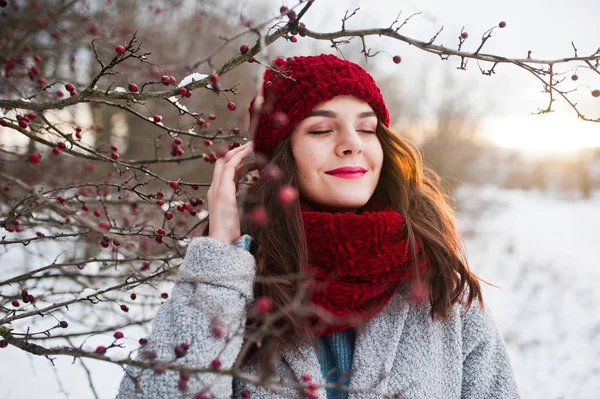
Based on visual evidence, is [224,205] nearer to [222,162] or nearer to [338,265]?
[222,162]

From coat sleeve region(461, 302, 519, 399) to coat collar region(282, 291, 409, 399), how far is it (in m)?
0.28

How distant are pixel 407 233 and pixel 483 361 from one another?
0.56 m

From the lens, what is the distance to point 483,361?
5.61 feet

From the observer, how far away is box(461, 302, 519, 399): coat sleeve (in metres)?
1.68

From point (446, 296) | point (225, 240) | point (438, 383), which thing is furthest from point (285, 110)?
point (438, 383)

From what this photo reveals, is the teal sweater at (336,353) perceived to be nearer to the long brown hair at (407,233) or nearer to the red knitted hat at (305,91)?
the long brown hair at (407,233)

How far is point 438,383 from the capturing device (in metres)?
1.64

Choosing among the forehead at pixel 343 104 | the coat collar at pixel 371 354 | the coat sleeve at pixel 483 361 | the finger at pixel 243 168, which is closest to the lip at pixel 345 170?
the forehead at pixel 343 104

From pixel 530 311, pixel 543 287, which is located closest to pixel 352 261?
pixel 530 311

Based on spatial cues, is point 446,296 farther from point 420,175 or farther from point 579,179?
point 579,179

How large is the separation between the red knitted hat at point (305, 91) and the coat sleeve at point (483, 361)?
925mm

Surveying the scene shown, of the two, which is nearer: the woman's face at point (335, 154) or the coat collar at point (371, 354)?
the coat collar at point (371, 354)

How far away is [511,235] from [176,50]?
9686 mm

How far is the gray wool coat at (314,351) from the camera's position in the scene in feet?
4.33
